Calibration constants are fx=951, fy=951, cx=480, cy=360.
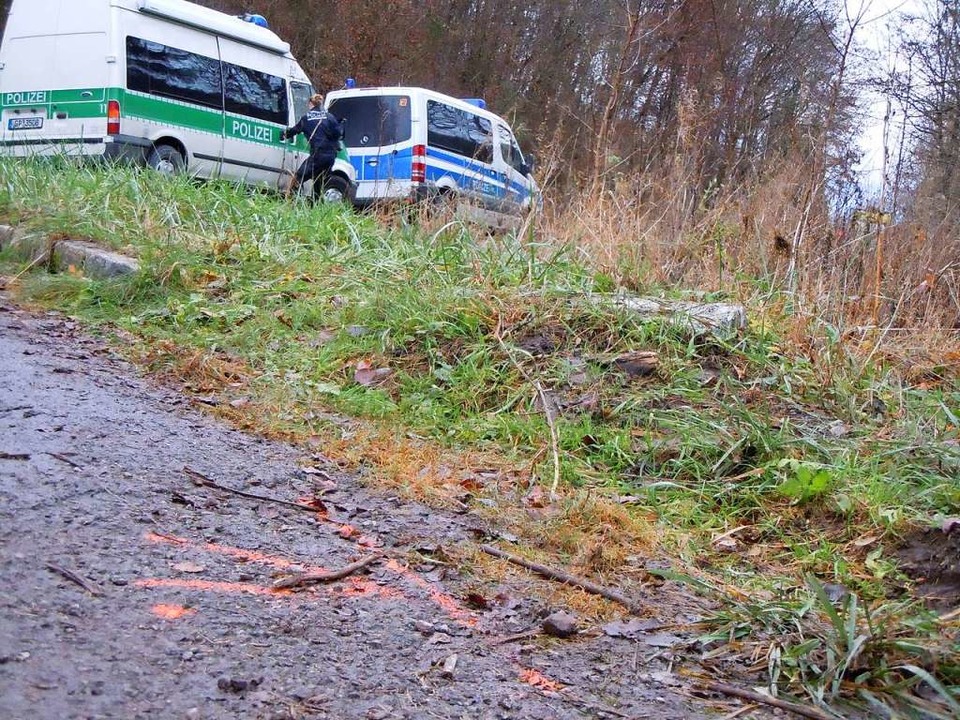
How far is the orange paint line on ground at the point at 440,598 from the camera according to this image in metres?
2.49

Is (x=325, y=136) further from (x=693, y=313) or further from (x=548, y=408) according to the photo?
(x=548, y=408)

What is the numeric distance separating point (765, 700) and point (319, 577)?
1.16m

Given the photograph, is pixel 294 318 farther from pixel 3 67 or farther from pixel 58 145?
pixel 3 67

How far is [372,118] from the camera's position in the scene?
12602 mm

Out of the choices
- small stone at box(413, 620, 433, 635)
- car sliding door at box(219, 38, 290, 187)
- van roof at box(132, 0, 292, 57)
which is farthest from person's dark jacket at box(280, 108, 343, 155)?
small stone at box(413, 620, 433, 635)

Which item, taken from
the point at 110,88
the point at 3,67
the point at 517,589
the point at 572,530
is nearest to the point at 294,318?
the point at 572,530

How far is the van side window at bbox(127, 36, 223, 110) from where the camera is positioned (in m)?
10.7

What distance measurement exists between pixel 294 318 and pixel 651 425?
205cm

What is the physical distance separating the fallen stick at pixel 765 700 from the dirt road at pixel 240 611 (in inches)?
3.2

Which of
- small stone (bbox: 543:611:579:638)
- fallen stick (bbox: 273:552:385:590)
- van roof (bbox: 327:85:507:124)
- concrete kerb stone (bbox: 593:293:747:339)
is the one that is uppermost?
van roof (bbox: 327:85:507:124)

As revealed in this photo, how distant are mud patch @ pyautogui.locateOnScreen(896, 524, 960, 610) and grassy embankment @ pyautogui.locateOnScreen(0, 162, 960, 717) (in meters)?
0.04

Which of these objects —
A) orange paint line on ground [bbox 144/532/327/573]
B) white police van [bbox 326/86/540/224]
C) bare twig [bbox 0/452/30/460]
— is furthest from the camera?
white police van [bbox 326/86/540/224]

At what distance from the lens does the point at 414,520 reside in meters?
3.13

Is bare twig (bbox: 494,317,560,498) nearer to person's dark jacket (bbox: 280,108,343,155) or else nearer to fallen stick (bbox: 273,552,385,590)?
fallen stick (bbox: 273,552,385,590)
